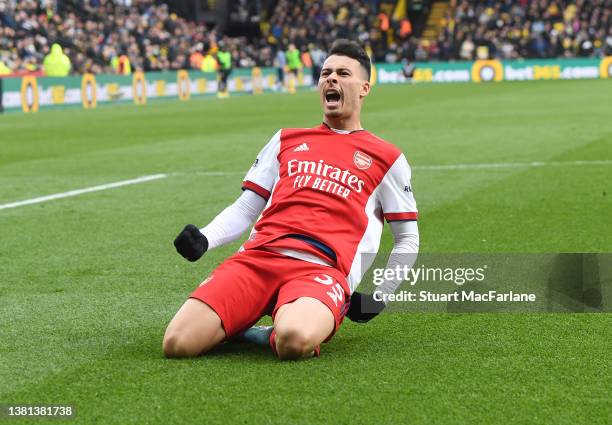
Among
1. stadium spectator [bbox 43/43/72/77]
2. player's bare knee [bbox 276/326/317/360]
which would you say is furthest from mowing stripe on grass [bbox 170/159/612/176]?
stadium spectator [bbox 43/43/72/77]

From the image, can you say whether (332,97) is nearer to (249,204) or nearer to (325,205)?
(325,205)

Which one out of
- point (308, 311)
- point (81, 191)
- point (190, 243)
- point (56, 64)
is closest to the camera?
point (308, 311)

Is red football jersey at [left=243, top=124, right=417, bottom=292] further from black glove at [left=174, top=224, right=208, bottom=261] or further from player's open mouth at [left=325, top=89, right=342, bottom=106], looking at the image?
black glove at [left=174, top=224, right=208, bottom=261]

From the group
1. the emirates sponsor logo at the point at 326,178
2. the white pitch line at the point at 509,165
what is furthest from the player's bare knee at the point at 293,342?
the white pitch line at the point at 509,165

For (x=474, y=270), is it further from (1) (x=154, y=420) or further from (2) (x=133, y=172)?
(2) (x=133, y=172)

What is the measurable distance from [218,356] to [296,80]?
145 ft

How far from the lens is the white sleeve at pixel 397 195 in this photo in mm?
5363

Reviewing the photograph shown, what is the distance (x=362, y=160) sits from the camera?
5.40 metres

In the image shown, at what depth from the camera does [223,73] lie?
40812 millimetres

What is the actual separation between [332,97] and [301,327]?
123cm

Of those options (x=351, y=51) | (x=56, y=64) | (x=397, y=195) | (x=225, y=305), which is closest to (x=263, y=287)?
(x=225, y=305)

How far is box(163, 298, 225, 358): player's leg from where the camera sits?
4.88 meters

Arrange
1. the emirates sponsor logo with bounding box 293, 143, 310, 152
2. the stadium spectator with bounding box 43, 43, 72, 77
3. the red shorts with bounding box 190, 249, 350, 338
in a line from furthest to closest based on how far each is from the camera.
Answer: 1. the stadium spectator with bounding box 43, 43, 72, 77
2. the emirates sponsor logo with bounding box 293, 143, 310, 152
3. the red shorts with bounding box 190, 249, 350, 338

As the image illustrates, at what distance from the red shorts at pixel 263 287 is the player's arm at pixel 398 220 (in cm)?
17
